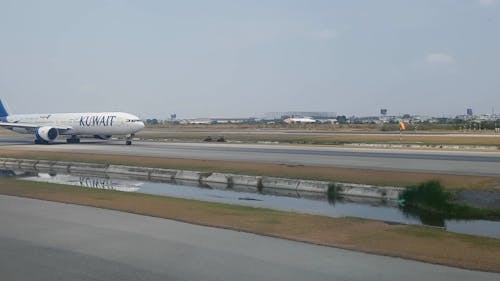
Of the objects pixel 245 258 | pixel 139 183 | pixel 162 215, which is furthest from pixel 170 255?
pixel 139 183

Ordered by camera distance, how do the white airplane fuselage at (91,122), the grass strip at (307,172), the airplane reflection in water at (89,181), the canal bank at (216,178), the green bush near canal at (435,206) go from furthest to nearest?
the white airplane fuselage at (91,122) → the airplane reflection in water at (89,181) → the grass strip at (307,172) → the canal bank at (216,178) → the green bush near canal at (435,206)

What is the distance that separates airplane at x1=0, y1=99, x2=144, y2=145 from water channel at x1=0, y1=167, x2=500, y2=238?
26.5 m

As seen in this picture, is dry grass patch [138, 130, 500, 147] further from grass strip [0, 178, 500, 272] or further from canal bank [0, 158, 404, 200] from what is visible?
grass strip [0, 178, 500, 272]

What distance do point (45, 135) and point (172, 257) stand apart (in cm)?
5512

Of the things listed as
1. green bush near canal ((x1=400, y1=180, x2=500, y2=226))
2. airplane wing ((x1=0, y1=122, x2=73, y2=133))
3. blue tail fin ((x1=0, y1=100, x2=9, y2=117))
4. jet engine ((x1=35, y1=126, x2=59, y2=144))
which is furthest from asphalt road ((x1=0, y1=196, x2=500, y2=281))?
blue tail fin ((x1=0, y1=100, x2=9, y2=117))

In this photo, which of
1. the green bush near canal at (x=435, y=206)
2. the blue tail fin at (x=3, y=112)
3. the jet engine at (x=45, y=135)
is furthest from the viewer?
the blue tail fin at (x=3, y=112)

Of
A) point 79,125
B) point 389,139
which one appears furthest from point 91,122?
point 389,139

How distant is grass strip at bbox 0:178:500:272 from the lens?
11422mm

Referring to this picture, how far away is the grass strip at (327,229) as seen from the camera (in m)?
11.4

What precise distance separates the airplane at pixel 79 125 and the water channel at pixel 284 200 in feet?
86.9

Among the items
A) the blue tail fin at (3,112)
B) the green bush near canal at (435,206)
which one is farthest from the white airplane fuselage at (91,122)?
the green bush near canal at (435,206)

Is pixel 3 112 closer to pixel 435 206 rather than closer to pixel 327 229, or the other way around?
pixel 435 206

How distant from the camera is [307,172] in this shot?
29.1 meters

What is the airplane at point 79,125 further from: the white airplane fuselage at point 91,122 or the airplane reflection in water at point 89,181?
the airplane reflection in water at point 89,181
